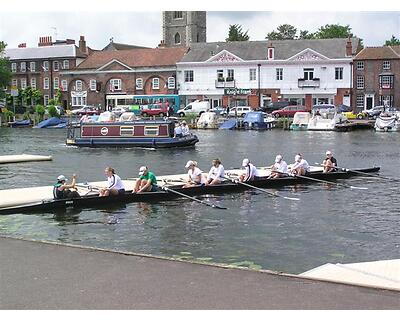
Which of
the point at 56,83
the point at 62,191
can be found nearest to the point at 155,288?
the point at 62,191

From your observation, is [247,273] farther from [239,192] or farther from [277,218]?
[239,192]

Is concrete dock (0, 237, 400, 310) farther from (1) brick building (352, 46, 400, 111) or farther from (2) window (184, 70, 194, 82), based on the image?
(2) window (184, 70, 194, 82)

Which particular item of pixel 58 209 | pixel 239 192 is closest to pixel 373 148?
pixel 239 192

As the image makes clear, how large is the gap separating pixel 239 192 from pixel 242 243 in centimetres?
922

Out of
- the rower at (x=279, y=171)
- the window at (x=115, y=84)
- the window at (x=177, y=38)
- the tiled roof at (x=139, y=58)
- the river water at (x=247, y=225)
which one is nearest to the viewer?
the river water at (x=247, y=225)

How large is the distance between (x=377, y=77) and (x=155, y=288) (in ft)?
263

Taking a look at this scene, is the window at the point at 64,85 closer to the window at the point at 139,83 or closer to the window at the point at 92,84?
the window at the point at 92,84

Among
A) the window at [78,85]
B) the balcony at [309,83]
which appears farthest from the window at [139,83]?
the balcony at [309,83]

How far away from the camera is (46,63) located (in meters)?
109

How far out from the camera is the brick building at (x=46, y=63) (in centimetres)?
10681

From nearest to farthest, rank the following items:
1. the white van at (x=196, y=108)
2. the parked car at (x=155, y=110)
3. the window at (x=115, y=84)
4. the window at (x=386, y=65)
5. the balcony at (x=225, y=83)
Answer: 1. the window at (x=386, y=65)
2. the white van at (x=196, y=108)
3. the parked car at (x=155, y=110)
4. the balcony at (x=225, y=83)
5. the window at (x=115, y=84)

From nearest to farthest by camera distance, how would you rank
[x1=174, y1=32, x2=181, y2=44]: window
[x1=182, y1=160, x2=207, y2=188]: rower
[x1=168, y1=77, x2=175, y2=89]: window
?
[x1=182, y1=160, x2=207, y2=188]: rower → [x1=168, y1=77, x2=175, y2=89]: window → [x1=174, y1=32, x2=181, y2=44]: window

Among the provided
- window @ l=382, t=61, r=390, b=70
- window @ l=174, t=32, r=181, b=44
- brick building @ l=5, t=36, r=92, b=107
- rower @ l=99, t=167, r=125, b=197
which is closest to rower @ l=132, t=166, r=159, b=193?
rower @ l=99, t=167, r=125, b=197

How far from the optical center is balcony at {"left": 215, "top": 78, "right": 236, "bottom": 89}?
305ft
